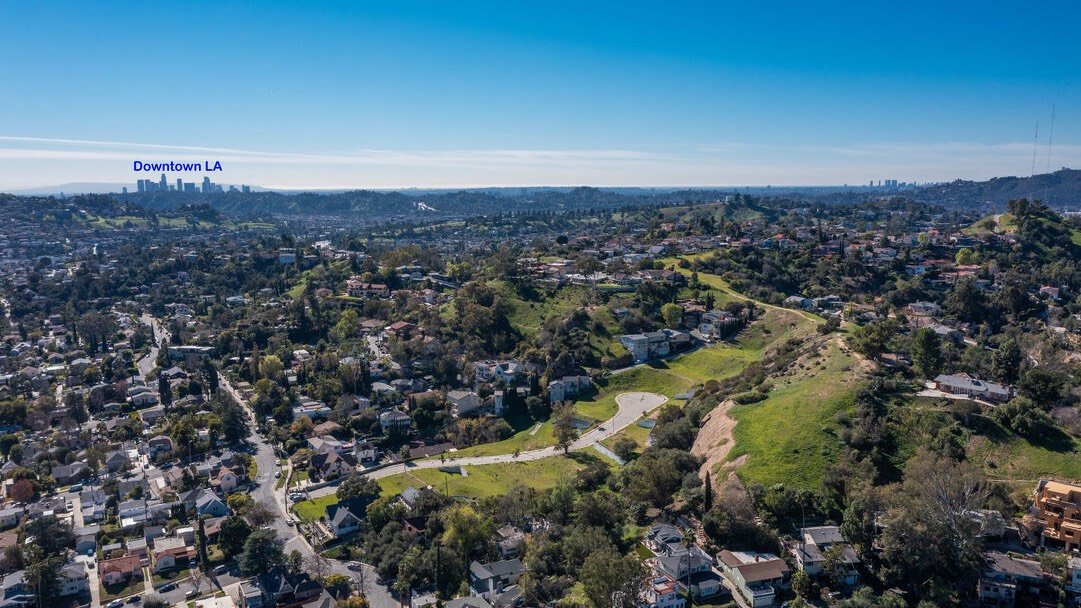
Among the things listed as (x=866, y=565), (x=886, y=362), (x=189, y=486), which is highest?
(x=886, y=362)

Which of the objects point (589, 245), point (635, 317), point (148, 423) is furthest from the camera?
point (589, 245)

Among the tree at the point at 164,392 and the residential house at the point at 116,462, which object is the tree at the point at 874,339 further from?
the tree at the point at 164,392

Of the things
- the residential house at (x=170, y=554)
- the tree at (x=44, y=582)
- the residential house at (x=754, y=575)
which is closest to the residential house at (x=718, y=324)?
the residential house at (x=754, y=575)

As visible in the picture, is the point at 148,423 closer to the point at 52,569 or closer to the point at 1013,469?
the point at 52,569

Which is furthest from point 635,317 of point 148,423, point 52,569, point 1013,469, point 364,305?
point 52,569

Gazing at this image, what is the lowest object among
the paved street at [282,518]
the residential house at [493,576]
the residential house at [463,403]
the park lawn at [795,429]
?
the paved street at [282,518]

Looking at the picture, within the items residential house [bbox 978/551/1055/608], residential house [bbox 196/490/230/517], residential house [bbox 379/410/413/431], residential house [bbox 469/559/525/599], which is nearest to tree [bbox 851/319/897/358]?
residential house [bbox 978/551/1055/608]

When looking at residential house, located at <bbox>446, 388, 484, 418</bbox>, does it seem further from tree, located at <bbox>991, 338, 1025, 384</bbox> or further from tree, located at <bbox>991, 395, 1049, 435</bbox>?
tree, located at <bbox>991, 338, 1025, 384</bbox>

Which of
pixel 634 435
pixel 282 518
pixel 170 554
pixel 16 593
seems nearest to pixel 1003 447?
pixel 634 435
